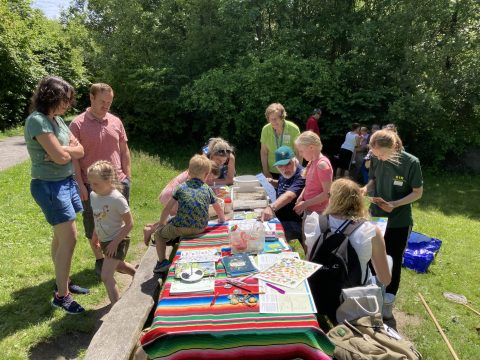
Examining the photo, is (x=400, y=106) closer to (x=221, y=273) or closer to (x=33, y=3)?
(x=221, y=273)

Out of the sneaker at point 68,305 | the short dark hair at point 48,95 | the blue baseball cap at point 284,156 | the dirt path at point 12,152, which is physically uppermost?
the short dark hair at point 48,95

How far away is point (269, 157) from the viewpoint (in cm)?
504

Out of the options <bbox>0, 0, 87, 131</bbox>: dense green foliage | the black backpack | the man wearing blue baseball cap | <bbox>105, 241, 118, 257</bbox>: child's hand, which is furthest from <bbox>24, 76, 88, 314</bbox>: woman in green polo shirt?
<bbox>0, 0, 87, 131</bbox>: dense green foliage

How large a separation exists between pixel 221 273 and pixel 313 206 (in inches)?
57.6

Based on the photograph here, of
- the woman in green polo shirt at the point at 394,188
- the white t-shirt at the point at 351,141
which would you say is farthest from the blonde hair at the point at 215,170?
the white t-shirt at the point at 351,141

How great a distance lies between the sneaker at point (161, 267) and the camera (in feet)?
11.0

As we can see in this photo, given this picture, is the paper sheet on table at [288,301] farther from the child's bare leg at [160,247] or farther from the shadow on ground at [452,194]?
the shadow on ground at [452,194]

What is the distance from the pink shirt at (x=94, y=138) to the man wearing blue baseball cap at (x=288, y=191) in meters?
1.59

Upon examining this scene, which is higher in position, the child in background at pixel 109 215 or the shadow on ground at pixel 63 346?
the child in background at pixel 109 215

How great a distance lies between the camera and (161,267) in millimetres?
3393

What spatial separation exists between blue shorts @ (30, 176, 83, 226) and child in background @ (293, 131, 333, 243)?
2.08 meters

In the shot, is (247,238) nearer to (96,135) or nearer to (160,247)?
(160,247)

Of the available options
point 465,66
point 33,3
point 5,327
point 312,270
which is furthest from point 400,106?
point 33,3

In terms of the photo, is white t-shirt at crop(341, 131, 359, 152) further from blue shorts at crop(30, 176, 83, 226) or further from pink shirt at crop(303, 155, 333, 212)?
blue shorts at crop(30, 176, 83, 226)
